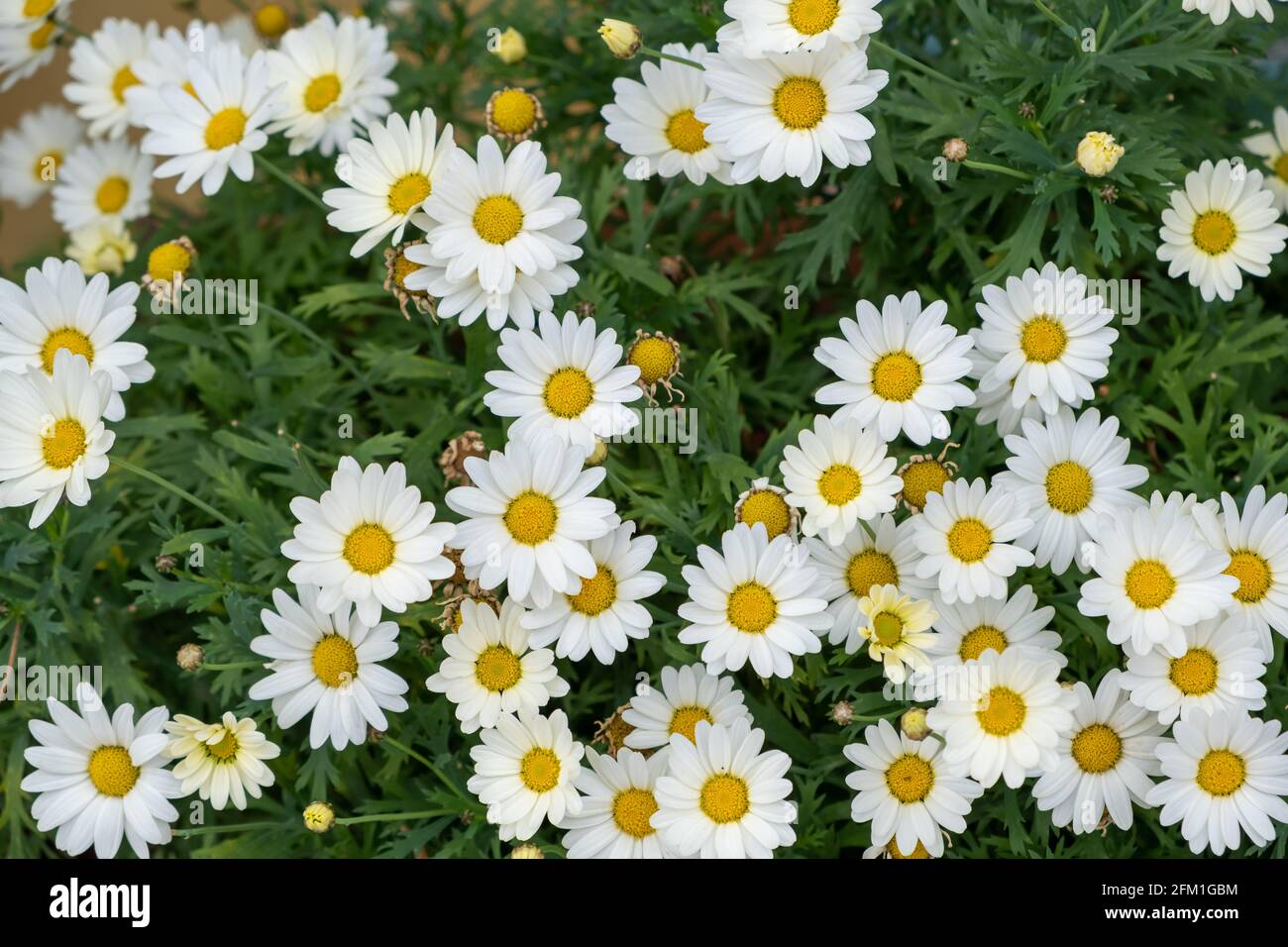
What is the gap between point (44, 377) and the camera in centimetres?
134

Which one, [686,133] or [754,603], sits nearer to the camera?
[754,603]

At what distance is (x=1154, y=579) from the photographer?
4.17ft

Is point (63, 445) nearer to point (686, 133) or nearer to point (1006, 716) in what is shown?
point (686, 133)

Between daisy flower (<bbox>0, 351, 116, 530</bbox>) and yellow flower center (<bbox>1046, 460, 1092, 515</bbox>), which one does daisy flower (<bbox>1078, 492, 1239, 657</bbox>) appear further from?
daisy flower (<bbox>0, 351, 116, 530</bbox>)

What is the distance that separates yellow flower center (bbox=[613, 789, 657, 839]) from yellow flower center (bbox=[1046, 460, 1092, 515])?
1.82 feet

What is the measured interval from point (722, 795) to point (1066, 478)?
0.51 meters

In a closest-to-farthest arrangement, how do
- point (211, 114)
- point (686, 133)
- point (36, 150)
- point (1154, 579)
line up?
1. point (1154, 579)
2. point (686, 133)
3. point (211, 114)
4. point (36, 150)

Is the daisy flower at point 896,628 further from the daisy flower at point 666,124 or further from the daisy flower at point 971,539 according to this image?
the daisy flower at point 666,124

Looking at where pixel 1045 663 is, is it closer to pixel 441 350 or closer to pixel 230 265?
pixel 441 350

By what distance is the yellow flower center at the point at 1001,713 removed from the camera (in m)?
1.27

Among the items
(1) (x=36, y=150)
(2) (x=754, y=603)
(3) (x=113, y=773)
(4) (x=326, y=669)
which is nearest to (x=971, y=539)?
(2) (x=754, y=603)

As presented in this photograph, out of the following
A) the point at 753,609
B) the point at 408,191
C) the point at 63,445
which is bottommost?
the point at 753,609

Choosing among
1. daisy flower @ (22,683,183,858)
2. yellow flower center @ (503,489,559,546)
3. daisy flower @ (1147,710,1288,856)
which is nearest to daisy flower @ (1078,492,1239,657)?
daisy flower @ (1147,710,1288,856)

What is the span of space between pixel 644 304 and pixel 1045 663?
27.6 inches
